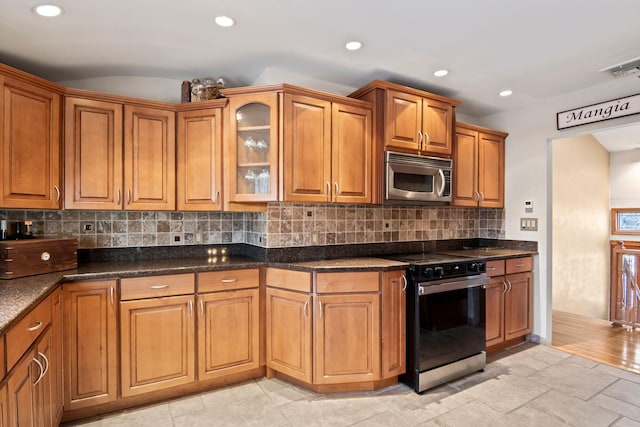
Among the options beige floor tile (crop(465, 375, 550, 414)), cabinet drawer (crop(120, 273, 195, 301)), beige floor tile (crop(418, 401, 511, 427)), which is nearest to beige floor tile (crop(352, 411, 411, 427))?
beige floor tile (crop(418, 401, 511, 427))

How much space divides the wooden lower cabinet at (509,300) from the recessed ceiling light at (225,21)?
291 centimetres

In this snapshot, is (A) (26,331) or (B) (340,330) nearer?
(A) (26,331)

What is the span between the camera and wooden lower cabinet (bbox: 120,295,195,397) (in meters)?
2.20

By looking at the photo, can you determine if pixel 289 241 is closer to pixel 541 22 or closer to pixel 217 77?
pixel 217 77

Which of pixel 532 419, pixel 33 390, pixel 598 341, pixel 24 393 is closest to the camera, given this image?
pixel 24 393

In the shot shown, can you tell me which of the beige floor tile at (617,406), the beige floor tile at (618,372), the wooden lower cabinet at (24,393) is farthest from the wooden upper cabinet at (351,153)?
the beige floor tile at (618,372)

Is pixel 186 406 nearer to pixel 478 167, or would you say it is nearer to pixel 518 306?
pixel 518 306

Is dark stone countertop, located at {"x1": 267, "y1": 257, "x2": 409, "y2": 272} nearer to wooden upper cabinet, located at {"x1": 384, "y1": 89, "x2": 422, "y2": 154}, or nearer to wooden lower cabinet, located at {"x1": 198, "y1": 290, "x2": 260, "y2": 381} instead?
wooden lower cabinet, located at {"x1": 198, "y1": 290, "x2": 260, "y2": 381}

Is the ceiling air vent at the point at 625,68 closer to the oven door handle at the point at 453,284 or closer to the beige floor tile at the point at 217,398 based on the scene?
the oven door handle at the point at 453,284

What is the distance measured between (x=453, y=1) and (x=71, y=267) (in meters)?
2.95

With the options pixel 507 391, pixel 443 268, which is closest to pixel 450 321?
pixel 443 268

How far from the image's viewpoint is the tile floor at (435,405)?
6.93 feet

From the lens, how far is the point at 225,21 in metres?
2.03

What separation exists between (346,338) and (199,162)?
177 centimetres
